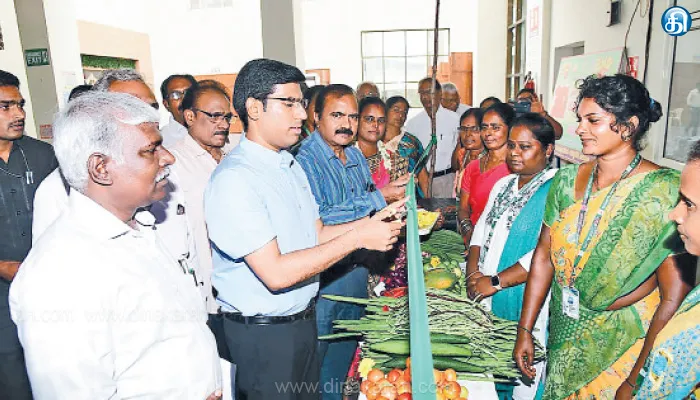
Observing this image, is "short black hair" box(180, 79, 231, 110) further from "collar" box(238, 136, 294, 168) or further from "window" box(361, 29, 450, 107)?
"window" box(361, 29, 450, 107)

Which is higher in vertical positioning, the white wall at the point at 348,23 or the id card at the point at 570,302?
the white wall at the point at 348,23

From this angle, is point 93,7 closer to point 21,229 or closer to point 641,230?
point 21,229

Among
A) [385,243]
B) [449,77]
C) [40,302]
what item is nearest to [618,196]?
[385,243]

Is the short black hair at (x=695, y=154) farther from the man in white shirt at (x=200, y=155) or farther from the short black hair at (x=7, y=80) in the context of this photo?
the short black hair at (x=7, y=80)

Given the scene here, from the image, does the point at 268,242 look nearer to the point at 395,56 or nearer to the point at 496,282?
the point at 496,282

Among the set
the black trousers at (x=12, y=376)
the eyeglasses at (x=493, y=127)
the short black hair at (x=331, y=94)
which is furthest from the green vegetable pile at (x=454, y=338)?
the black trousers at (x=12, y=376)

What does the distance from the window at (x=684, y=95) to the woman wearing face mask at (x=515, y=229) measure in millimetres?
1731

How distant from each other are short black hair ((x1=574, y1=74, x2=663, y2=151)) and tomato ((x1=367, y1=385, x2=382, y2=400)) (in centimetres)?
145

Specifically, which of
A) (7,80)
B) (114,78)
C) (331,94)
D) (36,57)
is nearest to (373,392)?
(331,94)

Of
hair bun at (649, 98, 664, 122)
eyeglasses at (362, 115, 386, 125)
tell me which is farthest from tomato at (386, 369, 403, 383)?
eyeglasses at (362, 115, 386, 125)

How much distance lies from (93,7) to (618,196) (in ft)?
48.6

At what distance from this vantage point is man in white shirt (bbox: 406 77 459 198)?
584 cm

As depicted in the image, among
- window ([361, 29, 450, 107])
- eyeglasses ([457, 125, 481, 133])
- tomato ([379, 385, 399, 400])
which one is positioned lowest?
tomato ([379, 385, 399, 400])

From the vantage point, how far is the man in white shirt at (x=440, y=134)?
19.2 feet
